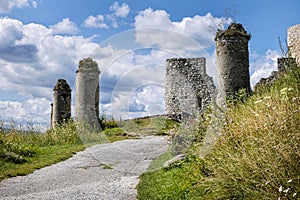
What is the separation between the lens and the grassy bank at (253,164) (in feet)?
13.2

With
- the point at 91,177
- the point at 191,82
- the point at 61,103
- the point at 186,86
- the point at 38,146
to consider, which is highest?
the point at 191,82

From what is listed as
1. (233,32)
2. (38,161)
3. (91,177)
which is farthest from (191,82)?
(91,177)

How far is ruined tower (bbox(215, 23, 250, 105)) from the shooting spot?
898 cm

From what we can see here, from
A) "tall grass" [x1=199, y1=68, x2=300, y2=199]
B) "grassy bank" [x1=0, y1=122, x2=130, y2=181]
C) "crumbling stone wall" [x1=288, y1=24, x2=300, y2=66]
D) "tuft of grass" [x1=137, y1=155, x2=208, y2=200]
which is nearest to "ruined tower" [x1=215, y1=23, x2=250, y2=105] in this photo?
"tuft of grass" [x1=137, y1=155, x2=208, y2=200]

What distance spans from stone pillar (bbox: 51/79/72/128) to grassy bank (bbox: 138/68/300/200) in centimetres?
1202

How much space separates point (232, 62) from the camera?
903 cm

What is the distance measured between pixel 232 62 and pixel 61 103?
421 inches

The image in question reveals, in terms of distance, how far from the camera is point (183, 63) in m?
22.1

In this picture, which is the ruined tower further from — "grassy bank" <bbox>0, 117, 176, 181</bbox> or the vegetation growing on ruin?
"grassy bank" <bbox>0, 117, 176, 181</bbox>

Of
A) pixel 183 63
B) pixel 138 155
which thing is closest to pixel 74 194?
pixel 138 155

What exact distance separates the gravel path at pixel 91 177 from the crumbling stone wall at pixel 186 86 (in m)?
8.96

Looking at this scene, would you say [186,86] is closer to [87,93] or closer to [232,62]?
[87,93]

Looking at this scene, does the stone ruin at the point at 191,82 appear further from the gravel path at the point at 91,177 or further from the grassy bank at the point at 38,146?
the gravel path at the point at 91,177

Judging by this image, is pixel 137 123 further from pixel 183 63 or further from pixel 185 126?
pixel 185 126
